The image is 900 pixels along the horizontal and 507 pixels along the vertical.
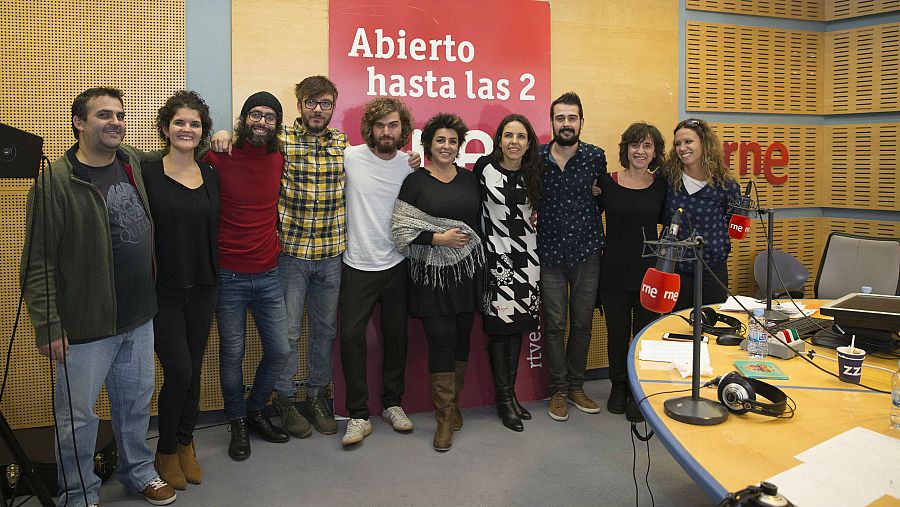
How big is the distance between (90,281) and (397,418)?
6.77 feet

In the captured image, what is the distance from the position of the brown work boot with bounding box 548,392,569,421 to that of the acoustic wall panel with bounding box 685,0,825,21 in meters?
3.40

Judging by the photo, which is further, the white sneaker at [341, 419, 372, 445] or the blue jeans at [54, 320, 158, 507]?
the white sneaker at [341, 419, 372, 445]

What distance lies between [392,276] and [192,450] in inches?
58.7

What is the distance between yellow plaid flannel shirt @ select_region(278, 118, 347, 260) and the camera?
3613mm

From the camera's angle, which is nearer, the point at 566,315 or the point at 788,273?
the point at 566,315

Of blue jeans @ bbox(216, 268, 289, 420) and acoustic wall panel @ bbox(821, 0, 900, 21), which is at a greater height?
acoustic wall panel @ bbox(821, 0, 900, 21)

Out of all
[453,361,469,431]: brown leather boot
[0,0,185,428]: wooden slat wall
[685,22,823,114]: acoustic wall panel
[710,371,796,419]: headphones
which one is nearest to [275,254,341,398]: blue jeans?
[453,361,469,431]: brown leather boot

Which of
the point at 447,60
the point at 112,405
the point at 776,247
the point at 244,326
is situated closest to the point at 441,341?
the point at 244,326

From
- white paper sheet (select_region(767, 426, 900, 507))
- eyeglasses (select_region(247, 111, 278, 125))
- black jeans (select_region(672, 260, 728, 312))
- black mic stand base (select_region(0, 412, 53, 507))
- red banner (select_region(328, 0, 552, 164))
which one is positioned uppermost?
red banner (select_region(328, 0, 552, 164))

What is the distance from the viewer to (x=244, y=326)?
364cm

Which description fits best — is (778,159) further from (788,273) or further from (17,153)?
(17,153)

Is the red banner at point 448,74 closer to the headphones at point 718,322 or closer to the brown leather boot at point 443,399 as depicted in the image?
the brown leather boot at point 443,399

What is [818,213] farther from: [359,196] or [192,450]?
[192,450]

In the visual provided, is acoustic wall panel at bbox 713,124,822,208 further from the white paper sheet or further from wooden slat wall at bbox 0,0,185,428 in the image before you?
wooden slat wall at bbox 0,0,185,428
